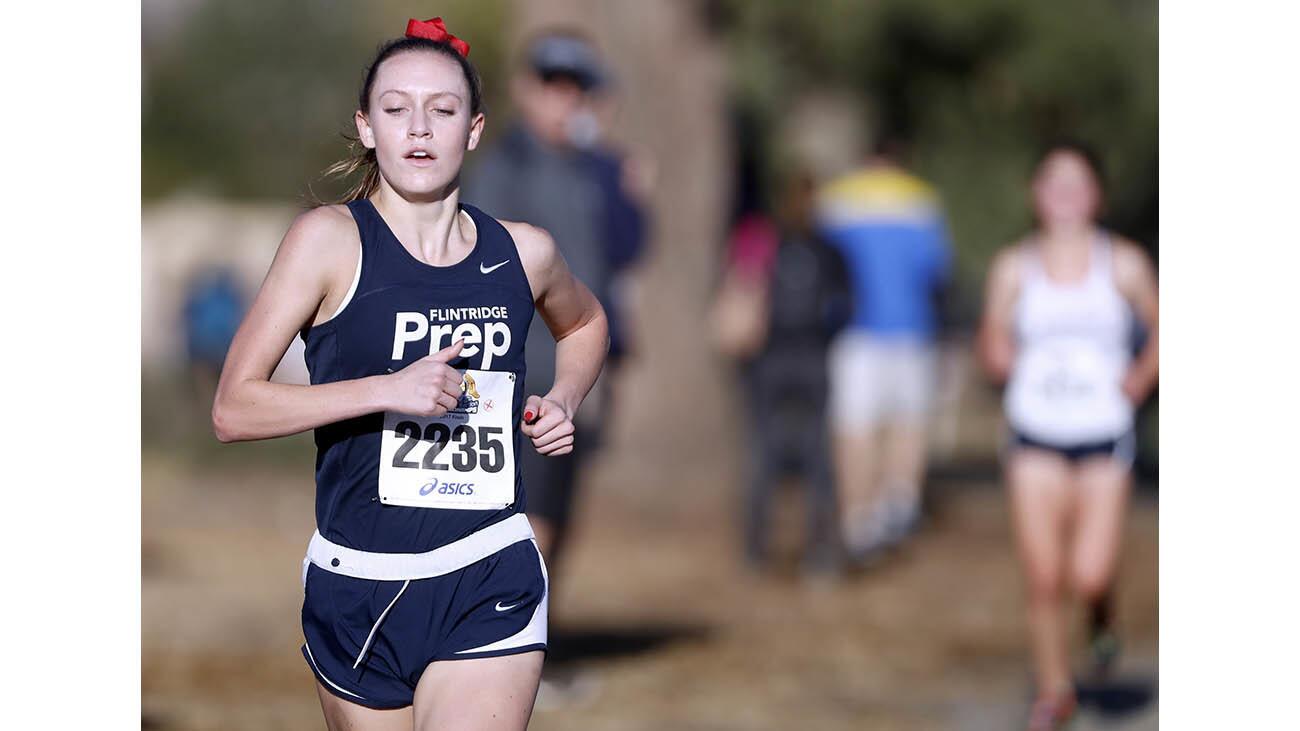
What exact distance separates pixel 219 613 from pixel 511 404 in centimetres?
710

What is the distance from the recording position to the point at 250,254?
2581 centimetres

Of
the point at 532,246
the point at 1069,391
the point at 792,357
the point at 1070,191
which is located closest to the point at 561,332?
the point at 532,246

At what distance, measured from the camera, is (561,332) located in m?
4.12

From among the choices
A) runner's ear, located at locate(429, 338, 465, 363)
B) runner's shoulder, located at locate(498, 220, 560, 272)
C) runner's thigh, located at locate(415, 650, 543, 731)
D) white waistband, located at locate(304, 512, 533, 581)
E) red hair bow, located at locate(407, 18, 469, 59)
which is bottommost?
runner's thigh, located at locate(415, 650, 543, 731)

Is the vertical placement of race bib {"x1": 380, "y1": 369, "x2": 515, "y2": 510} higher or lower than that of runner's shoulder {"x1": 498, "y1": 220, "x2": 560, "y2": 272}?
lower

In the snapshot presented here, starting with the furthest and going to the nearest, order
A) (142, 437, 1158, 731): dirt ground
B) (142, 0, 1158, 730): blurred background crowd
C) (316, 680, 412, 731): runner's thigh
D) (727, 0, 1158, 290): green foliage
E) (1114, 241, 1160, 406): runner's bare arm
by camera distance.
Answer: (727, 0, 1158, 290): green foliage < (142, 437, 1158, 731): dirt ground < (142, 0, 1158, 730): blurred background crowd < (1114, 241, 1160, 406): runner's bare arm < (316, 680, 412, 731): runner's thigh

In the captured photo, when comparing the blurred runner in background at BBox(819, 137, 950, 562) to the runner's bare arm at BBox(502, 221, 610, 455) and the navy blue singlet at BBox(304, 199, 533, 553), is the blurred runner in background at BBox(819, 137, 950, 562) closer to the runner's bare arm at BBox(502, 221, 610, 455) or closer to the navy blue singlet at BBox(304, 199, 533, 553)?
the runner's bare arm at BBox(502, 221, 610, 455)

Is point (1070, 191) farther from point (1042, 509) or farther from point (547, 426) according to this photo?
point (547, 426)

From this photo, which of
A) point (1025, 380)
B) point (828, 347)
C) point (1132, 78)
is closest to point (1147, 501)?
point (1132, 78)

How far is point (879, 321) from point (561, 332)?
29.4ft

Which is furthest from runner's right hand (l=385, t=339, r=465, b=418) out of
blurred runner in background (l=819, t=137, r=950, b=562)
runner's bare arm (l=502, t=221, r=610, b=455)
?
blurred runner in background (l=819, t=137, r=950, b=562)

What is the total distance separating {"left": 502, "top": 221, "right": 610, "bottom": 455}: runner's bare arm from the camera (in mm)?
3734

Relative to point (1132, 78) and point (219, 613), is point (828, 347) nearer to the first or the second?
point (219, 613)

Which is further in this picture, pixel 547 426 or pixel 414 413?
pixel 547 426
